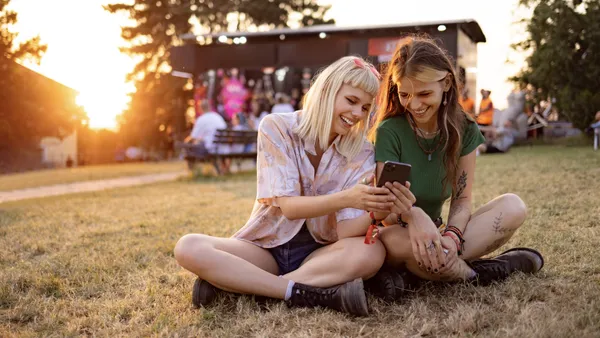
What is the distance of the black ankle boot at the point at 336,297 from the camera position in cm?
213

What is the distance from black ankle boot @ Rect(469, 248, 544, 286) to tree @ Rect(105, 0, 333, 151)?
892 inches

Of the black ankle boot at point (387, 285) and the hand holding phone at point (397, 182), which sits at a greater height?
the hand holding phone at point (397, 182)

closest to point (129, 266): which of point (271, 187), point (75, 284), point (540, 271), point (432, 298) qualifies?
point (75, 284)

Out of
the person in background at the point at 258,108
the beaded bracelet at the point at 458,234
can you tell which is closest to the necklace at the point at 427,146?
the beaded bracelet at the point at 458,234

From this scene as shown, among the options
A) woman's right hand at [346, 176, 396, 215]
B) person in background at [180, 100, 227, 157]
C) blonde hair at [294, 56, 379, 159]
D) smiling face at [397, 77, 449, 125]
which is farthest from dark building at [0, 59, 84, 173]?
woman's right hand at [346, 176, 396, 215]

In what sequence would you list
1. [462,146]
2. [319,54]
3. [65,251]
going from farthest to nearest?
[319,54], [65,251], [462,146]

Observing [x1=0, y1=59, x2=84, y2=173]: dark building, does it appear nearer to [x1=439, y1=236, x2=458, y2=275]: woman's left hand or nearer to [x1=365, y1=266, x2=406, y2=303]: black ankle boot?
[x1=365, y1=266, x2=406, y2=303]: black ankle boot

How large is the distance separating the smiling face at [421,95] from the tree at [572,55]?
1180cm

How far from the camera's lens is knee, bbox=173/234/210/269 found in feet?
7.45

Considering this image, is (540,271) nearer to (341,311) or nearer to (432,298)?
(432,298)

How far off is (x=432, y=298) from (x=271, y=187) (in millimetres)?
806

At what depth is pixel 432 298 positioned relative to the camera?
7.61ft

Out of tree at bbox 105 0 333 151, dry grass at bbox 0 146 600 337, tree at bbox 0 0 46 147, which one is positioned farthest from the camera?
tree at bbox 105 0 333 151

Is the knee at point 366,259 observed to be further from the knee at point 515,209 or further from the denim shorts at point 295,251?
the knee at point 515,209
